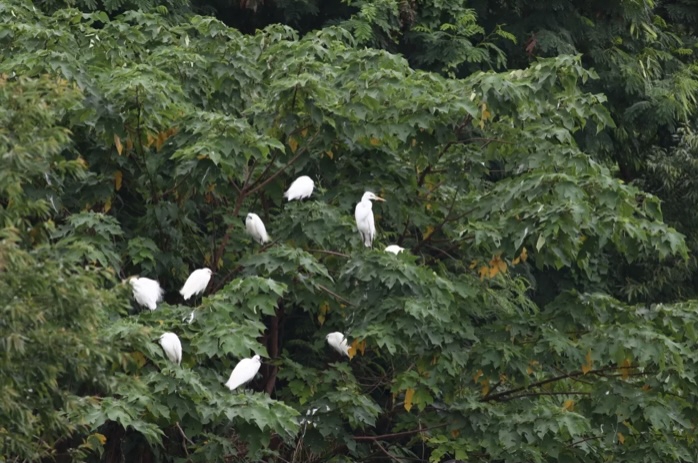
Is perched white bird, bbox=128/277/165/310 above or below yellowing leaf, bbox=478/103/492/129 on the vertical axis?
below

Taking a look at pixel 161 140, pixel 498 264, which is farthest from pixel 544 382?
pixel 161 140

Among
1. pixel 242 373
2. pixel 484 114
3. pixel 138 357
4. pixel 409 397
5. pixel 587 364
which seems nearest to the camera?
pixel 138 357

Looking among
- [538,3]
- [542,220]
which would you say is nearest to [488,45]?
[538,3]

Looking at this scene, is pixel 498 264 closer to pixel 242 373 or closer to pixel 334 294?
pixel 334 294

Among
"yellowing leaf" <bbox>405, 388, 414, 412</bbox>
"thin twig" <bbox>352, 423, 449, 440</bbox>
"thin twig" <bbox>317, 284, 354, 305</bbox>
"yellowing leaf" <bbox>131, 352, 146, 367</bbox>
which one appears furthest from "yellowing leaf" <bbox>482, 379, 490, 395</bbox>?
"yellowing leaf" <bbox>131, 352, 146, 367</bbox>

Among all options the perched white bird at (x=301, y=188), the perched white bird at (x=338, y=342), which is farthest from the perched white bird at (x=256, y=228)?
the perched white bird at (x=338, y=342)

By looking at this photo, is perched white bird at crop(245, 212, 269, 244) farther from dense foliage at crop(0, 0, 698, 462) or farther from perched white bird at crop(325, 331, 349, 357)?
perched white bird at crop(325, 331, 349, 357)

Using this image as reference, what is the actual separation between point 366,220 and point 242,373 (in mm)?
1196

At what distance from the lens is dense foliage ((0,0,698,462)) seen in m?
7.52

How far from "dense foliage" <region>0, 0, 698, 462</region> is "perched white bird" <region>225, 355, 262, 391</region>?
106 millimetres

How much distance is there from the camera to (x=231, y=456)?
798 cm

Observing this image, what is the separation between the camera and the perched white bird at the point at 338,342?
840cm

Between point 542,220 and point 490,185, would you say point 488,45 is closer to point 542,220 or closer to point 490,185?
point 490,185

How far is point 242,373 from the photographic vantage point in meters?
7.55
